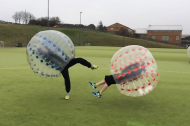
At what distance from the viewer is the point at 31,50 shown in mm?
5812

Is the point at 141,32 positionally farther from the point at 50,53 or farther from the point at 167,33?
the point at 50,53

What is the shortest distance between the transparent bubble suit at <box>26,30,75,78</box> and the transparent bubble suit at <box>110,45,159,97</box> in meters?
1.29

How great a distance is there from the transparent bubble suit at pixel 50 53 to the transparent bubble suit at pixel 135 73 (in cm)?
129

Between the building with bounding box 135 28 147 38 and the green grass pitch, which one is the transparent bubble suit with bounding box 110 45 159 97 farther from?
the building with bounding box 135 28 147 38

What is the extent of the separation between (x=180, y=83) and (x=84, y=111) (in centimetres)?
480

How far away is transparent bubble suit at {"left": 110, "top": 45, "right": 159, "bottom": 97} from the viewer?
520 cm

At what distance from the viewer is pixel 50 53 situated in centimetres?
562

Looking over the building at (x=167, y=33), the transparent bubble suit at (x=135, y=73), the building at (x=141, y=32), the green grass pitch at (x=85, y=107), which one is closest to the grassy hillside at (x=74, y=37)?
the building at (x=167, y=33)

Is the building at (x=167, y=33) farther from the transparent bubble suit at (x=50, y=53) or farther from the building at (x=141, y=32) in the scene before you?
the transparent bubble suit at (x=50, y=53)

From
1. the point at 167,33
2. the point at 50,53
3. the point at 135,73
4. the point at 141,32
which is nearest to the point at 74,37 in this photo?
the point at 167,33

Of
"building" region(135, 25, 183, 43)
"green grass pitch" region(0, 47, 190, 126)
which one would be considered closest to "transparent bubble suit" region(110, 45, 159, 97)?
"green grass pitch" region(0, 47, 190, 126)

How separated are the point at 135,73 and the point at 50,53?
2135 mm

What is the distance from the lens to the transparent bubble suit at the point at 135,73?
17.0ft

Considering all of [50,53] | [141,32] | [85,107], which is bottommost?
[85,107]
